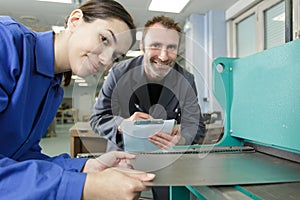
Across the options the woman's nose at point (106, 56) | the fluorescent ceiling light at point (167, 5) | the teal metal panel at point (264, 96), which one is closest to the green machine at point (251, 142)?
the teal metal panel at point (264, 96)

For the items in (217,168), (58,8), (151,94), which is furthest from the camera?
(58,8)

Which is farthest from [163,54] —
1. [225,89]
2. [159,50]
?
[225,89]

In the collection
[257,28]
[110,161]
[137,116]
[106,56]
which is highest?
[257,28]

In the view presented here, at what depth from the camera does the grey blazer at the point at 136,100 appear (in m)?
0.90

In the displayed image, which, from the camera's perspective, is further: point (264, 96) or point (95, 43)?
point (264, 96)

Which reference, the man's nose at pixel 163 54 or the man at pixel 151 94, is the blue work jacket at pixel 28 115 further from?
the man's nose at pixel 163 54

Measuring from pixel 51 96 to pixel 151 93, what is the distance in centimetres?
37

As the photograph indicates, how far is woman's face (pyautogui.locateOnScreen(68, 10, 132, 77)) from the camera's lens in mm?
777

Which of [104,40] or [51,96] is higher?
[104,40]

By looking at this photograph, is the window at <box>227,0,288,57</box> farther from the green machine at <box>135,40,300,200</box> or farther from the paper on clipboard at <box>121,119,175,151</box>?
the paper on clipboard at <box>121,119,175,151</box>

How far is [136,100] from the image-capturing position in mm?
924

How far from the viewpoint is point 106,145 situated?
940 mm

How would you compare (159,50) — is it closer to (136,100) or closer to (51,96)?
Result: (136,100)

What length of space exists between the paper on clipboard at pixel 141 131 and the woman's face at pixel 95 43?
0.24 meters
